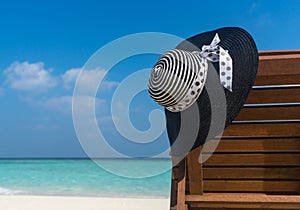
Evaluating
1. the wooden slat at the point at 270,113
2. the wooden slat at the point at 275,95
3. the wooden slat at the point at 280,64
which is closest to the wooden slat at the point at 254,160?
the wooden slat at the point at 270,113

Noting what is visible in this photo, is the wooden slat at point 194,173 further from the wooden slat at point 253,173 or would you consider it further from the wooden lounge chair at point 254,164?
the wooden slat at point 253,173

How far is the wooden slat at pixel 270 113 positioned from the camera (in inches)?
92.4

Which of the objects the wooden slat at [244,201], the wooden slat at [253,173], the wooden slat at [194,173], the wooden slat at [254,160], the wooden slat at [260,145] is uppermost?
the wooden slat at [260,145]

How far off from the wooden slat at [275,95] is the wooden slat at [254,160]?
40cm

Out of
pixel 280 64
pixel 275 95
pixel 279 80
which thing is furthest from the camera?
pixel 275 95

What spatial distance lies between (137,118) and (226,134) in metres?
0.76

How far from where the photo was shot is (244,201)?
A: 2.41m

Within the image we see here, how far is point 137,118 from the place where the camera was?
79.2 inches

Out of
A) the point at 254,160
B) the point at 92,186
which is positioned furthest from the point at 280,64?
the point at 92,186

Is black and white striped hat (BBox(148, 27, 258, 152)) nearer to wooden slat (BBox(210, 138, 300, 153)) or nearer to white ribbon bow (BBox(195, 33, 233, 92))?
white ribbon bow (BBox(195, 33, 233, 92))

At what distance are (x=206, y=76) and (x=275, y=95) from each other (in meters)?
0.63

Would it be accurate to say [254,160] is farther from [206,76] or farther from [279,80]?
[206,76]

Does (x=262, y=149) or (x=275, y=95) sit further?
(x=262, y=149)

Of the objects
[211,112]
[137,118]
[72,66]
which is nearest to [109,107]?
[137,118]
